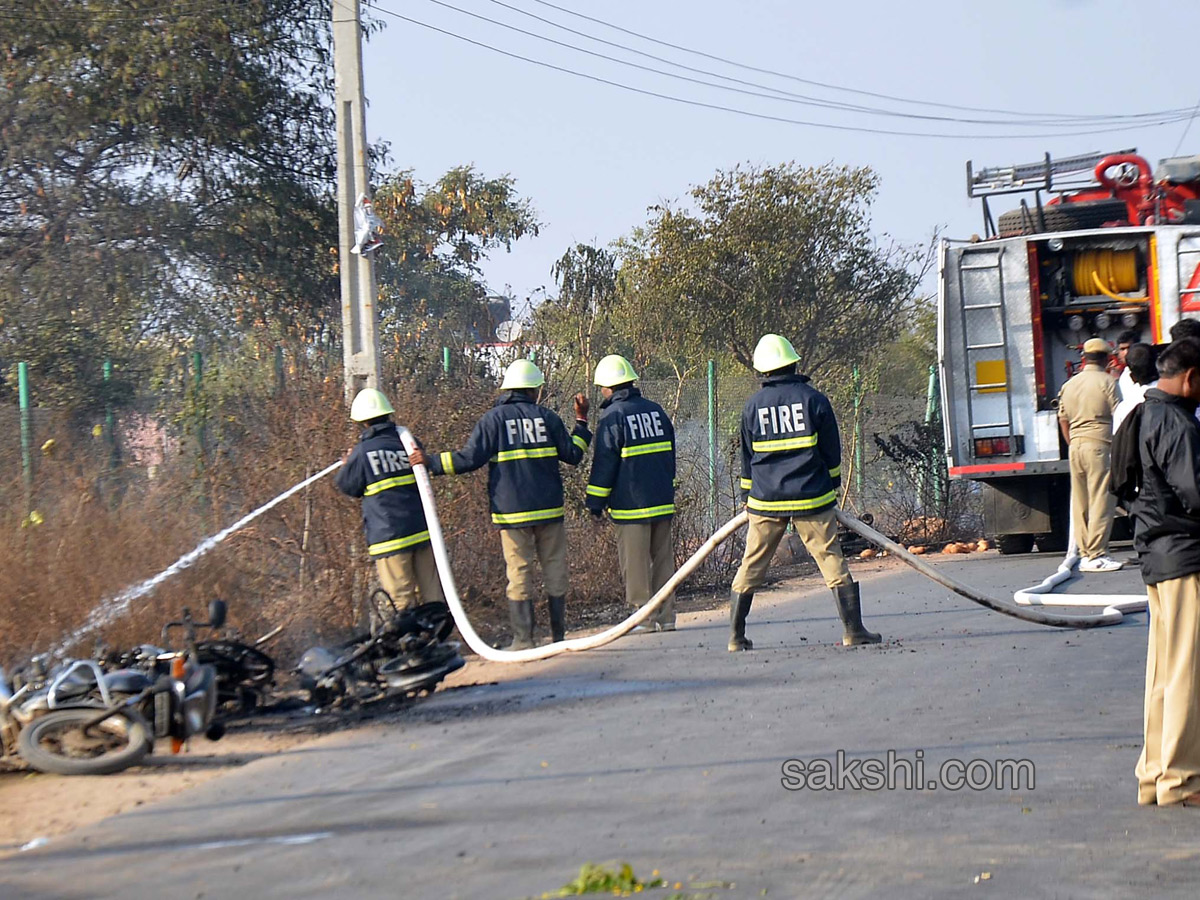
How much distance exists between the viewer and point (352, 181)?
1063 centimetres

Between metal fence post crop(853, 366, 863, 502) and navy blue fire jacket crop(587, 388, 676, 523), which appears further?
metal fence post crop(853, 366, 863, 502)

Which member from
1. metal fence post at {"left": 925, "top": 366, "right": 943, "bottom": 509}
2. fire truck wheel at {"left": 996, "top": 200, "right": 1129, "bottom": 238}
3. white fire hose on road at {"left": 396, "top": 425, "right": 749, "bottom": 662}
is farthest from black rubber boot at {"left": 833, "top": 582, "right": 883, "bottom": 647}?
metal fence post at {"left": 925, "top": 366, "right": 943, "bottom": 509}

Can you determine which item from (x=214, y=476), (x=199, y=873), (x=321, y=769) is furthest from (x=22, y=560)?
(x=199, y=873)

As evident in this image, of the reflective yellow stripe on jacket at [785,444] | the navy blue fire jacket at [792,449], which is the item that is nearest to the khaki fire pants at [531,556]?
the navy blue fire jacket at [792,449]

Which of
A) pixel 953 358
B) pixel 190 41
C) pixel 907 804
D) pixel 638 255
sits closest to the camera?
pixel 907 804

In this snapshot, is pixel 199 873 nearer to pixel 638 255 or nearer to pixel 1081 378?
pixel 1081 378

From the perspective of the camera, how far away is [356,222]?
10.6 metres

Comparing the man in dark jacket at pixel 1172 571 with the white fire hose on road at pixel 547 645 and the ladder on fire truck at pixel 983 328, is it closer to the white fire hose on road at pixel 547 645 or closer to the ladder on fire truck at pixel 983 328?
the white fire hose on road at pixel 547 645

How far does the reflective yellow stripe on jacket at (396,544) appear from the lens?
9.03 m

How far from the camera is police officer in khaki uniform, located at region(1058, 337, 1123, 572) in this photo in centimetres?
1244

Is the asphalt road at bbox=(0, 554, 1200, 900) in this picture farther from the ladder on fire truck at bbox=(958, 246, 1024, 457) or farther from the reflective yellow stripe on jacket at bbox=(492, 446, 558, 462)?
the ladder on fire truck at bbox=(958, 246, 1024, 457)

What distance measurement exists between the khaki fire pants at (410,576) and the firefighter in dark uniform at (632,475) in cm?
159

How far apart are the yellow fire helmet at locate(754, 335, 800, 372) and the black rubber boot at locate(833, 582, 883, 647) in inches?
57.7

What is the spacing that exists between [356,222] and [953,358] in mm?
6386
